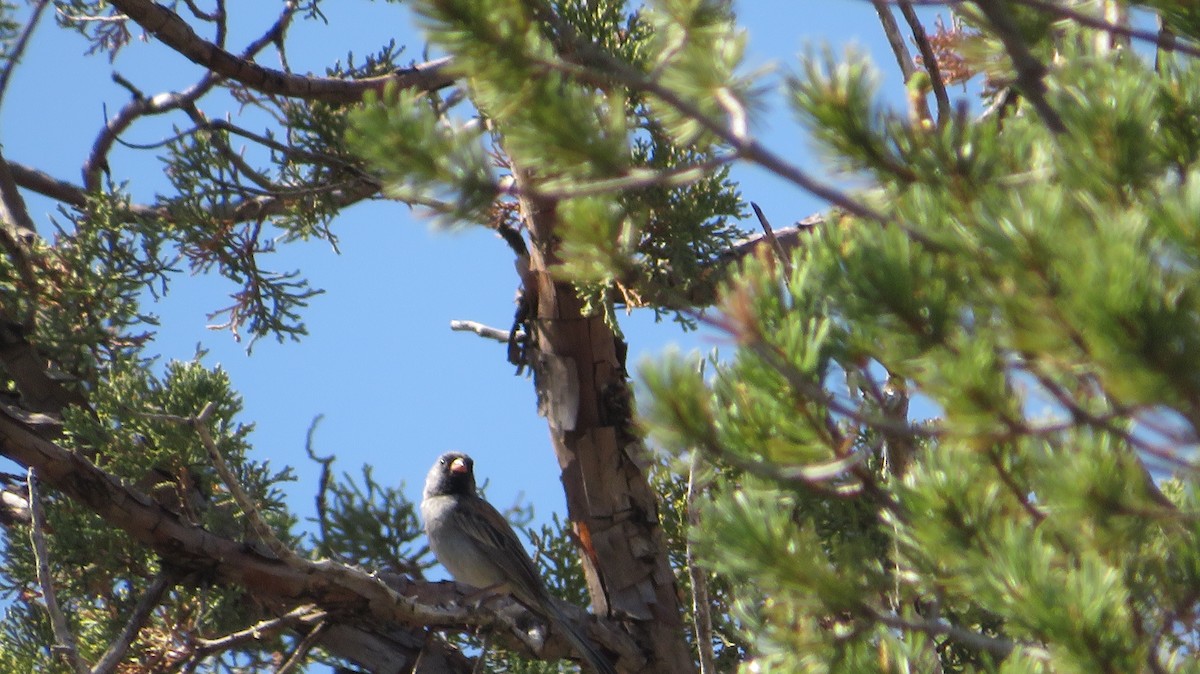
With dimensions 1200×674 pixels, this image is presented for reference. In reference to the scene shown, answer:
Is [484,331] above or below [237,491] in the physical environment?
above

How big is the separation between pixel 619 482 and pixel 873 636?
198 centimetres

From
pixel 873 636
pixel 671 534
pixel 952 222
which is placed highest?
pixel 671 534

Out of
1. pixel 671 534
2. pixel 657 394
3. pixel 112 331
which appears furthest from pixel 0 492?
pixel 657 394

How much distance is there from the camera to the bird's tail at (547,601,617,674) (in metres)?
4.07

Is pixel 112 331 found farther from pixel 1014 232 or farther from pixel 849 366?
pixel 1014 232

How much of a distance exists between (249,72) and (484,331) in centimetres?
123

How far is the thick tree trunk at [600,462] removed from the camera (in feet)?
13.9

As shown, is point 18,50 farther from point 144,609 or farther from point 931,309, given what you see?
point 931,309

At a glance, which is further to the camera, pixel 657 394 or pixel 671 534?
pixel 671 534

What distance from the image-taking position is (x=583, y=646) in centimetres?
407

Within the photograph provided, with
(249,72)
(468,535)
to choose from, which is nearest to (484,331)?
(249,72)

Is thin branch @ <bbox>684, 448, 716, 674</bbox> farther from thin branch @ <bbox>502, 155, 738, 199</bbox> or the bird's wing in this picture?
the bird's wing

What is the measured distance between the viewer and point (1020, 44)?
1.89 metres

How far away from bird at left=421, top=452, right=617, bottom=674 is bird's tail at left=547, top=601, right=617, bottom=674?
724 millimetres
